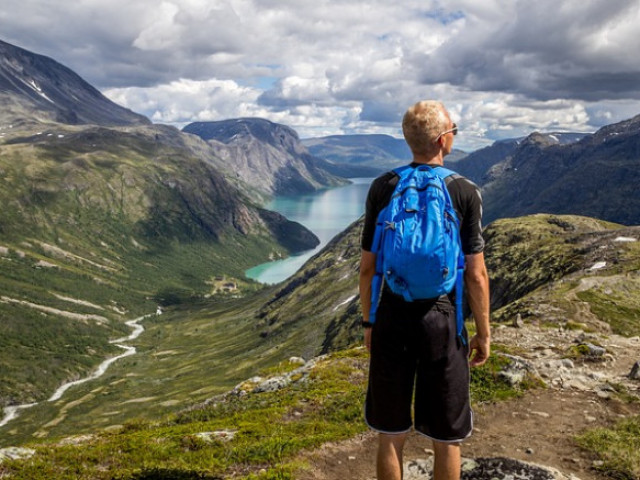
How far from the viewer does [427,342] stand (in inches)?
333

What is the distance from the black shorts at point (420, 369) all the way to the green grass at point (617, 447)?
7403 mm

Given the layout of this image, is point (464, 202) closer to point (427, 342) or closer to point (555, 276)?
point (427, 342)

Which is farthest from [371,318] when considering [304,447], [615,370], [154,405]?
[154,405]

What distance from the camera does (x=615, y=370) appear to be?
2484cm

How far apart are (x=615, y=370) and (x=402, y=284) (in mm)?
22683

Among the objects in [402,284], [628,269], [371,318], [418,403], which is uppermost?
[402,284]

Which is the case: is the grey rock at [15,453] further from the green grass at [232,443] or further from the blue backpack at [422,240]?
the blue backpack at [422,240]

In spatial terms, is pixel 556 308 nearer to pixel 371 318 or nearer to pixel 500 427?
pixel 500 427

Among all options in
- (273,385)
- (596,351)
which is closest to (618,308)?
(596,351)

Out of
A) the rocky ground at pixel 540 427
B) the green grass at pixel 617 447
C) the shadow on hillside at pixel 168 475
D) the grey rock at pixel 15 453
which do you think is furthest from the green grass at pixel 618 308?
the grey rock at pixel 15 453

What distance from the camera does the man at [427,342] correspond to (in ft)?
28.0

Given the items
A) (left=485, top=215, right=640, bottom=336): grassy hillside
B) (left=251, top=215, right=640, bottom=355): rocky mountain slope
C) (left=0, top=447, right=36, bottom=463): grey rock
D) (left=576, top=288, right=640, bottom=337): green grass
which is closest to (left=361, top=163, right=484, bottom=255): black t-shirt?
(left=0, top=447, right=36, bottom=463): grey rock

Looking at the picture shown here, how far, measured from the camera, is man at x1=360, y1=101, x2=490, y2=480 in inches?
336

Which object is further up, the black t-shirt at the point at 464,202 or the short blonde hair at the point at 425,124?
the short blonde hair at the point at 425,124
